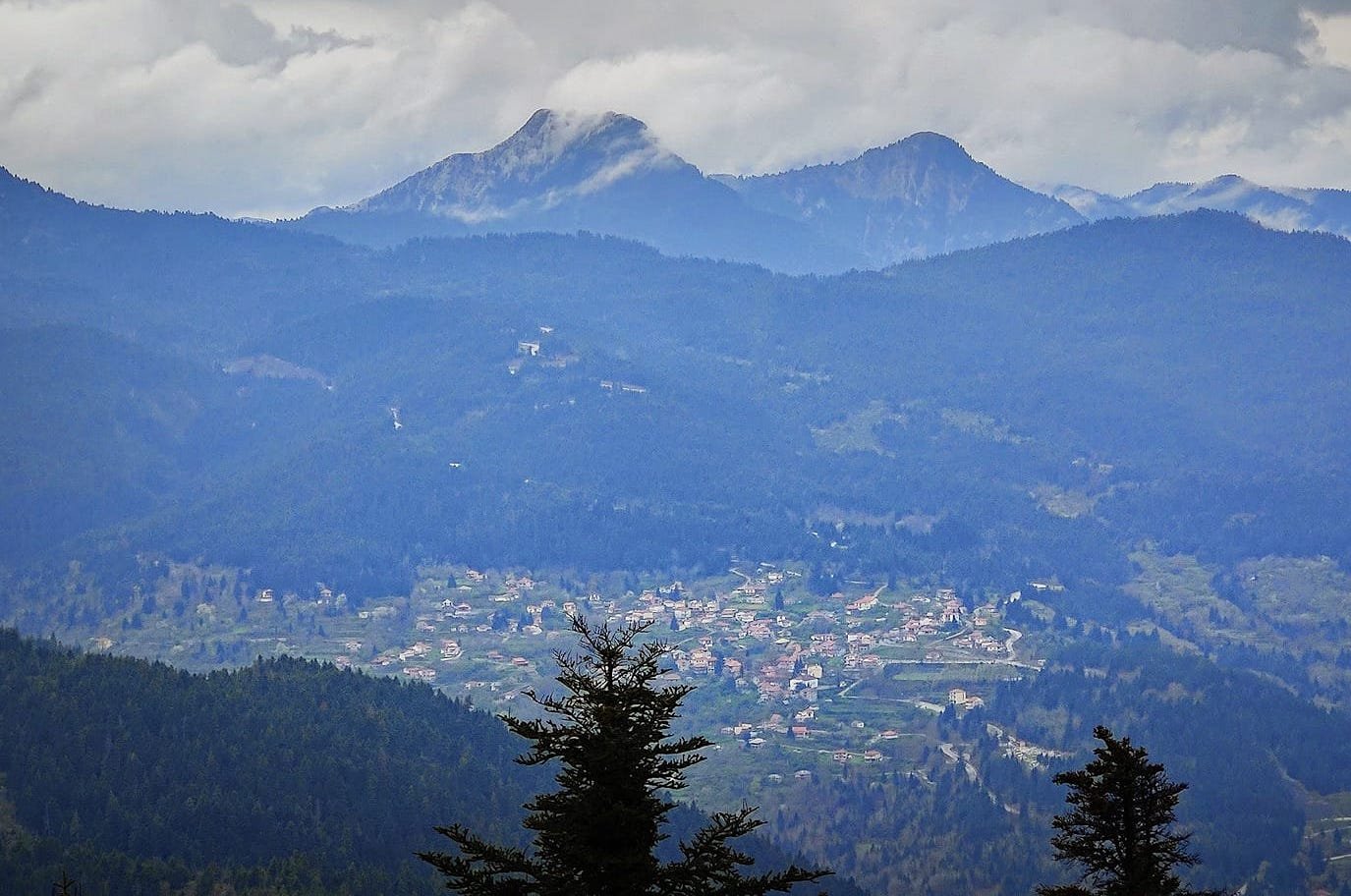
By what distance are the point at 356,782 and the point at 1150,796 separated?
101663 mm

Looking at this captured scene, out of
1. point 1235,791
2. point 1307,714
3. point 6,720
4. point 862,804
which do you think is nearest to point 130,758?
point 6,720

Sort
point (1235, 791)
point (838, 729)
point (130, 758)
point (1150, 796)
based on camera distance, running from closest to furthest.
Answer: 1. point (1150, 796)
2. point (130, 758)
3. point (1235, 791)
4. point (838, 729)

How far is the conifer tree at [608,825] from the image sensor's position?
76.9 feet

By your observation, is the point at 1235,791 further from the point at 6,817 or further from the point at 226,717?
the point at 6,817

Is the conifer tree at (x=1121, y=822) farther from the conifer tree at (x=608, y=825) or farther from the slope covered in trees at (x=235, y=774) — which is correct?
the slope covered in trees at (x=235, y=774)

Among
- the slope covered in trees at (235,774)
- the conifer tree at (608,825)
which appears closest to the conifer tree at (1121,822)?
the conifer tree at (608,825)

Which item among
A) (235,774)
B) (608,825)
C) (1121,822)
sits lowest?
(608,825)

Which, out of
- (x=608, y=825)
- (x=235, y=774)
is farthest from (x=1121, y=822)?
(x=235, y=774)

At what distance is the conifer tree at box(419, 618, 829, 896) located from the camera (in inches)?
923

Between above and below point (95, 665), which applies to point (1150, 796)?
below

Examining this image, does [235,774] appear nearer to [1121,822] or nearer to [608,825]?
[1121,822]

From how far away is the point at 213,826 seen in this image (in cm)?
11081

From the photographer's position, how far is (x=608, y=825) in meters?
23.8

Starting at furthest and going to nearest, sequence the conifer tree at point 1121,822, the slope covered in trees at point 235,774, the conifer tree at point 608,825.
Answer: the slope covered in trees at point 235,774, the conifer tree at point 1121,822, the conifer tree at point 608,825
